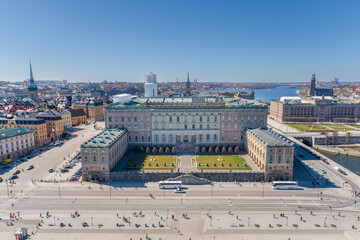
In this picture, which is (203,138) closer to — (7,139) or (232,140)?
(232,140)

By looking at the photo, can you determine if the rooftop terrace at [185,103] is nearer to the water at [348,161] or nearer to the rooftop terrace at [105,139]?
the rooftop terrace at [105,139]

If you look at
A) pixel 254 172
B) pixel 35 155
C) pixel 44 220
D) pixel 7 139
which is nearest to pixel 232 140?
pixel 254 172

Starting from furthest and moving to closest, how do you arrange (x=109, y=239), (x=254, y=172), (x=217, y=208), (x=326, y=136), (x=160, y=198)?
(x=326, y=136)
(x=254, y=172)
(x=160, y=198)
(x=217, y=208)
(x=109, y=239)

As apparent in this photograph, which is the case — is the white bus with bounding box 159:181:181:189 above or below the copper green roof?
below

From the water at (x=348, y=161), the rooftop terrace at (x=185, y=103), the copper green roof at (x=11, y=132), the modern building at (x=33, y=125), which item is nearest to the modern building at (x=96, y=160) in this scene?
the rooftop terrace at (x=185, y=103)

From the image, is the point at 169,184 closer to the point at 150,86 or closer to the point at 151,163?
the point at 151,163

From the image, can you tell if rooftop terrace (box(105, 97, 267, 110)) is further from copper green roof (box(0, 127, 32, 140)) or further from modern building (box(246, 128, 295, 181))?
copper green roof (box(0, 127, 32, 140))

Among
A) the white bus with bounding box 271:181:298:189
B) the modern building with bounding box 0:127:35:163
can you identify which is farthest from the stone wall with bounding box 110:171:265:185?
the modern building with bounding box 0:127:35:163
